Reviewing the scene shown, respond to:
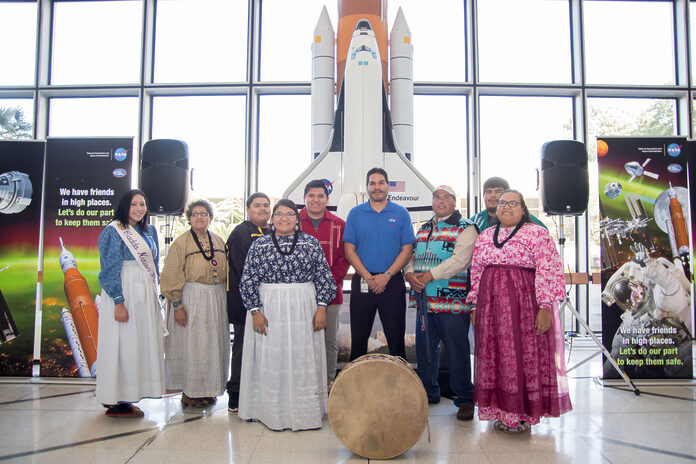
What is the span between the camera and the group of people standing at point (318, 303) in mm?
2533

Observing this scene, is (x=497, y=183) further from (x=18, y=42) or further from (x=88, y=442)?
(x=18, y=42)

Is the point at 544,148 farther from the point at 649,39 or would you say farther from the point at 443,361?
the point at 649,39

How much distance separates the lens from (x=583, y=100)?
5.92 meters

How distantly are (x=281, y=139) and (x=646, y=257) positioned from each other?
4472 mm

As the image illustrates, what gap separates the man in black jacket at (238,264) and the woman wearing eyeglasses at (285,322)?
0.32 metres

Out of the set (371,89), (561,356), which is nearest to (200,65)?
(371,89)

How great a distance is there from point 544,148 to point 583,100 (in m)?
2.47

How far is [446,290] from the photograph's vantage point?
289 cm

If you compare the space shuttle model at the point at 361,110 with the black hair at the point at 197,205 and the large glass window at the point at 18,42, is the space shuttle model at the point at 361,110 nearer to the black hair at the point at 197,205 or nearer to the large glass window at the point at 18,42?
the black hair at the point at 197,205

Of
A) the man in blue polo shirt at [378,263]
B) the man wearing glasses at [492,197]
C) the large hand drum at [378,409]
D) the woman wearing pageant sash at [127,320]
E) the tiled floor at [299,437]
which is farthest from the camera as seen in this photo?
the man wearing glasses at [492,197]

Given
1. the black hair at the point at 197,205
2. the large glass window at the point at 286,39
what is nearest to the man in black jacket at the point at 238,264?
the black hair at the point at 197,205

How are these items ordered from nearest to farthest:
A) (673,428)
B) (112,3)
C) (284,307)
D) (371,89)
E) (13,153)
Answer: (284,307) < (673,428) < (13,153) < (371,89) < (112,3)

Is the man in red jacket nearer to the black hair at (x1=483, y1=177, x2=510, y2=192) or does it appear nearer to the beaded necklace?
the beaded necklace

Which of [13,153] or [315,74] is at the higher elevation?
[315,74]
